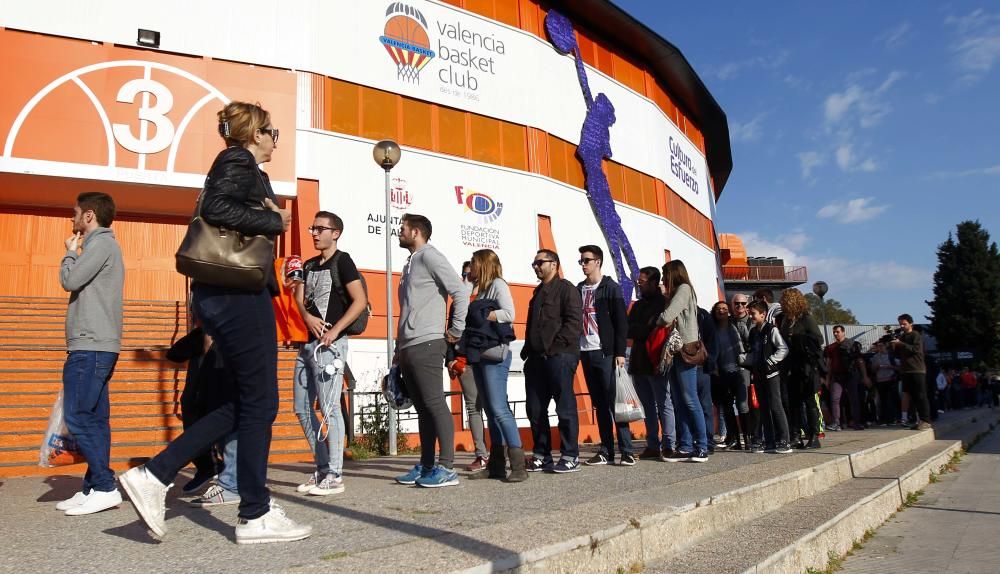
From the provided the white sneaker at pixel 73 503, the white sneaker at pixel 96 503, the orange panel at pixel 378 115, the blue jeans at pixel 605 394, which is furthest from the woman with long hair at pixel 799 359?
the orange panel at pixel 378 115

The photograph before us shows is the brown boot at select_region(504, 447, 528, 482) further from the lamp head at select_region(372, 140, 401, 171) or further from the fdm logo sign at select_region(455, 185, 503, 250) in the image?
the fdm logo sign at select_region(455, 185, 503, 250)

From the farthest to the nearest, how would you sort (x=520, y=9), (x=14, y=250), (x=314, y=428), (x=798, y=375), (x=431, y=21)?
1. (x=520, y=9)
2. (x=431, y=21)
3. (x=14, y=250)
4. (x=798, y=375)
5. (x=314, y=428)

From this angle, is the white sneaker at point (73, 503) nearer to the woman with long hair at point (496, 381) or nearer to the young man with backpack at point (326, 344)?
the young man with backpack at point (326, 344)

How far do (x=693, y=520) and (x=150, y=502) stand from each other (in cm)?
248

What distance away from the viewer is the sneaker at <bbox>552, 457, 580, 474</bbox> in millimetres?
5383

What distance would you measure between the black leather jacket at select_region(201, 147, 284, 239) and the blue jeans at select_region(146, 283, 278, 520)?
11.1 inches

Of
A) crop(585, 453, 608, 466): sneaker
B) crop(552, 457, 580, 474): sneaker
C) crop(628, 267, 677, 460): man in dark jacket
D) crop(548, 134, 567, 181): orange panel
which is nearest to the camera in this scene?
crop(552, 457, 580, 474): sneaker

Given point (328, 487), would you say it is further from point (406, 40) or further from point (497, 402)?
point (406, 40)

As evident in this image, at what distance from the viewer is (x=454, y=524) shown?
304cm

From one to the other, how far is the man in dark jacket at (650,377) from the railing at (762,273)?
44932 millimetres

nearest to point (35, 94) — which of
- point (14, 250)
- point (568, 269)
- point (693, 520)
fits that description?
point (14, 250)

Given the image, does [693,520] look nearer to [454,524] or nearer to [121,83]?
[454,524]

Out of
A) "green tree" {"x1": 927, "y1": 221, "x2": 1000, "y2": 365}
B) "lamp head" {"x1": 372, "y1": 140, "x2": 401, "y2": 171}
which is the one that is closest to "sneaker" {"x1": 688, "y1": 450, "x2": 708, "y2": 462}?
"lamp head" {"x1": 372, "y1": 140, "x2": 401, "y2": 171}

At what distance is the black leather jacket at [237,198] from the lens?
9.21 feet
